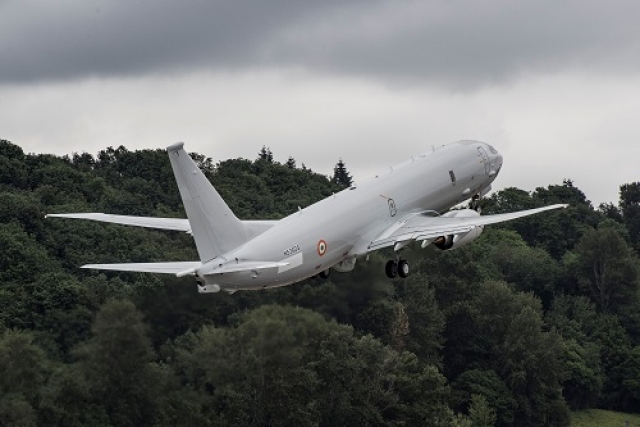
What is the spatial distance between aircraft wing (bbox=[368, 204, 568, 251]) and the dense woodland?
16.1 feet

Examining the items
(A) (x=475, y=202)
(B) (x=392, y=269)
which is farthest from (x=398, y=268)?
(A) (x=475, y=202)

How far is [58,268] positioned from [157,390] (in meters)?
52.8

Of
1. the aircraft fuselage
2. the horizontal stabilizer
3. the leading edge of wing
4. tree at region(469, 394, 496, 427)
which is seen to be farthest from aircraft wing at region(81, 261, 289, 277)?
tree at region(469, 394, 496, 427)

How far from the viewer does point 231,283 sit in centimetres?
8819

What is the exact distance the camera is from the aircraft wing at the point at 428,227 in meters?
96.1

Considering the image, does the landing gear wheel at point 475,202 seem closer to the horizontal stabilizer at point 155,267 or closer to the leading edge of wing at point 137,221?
the leading edge of wing at point 137,221

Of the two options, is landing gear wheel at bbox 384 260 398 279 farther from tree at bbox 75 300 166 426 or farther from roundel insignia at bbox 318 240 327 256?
tree at bbox 75 300 166 426

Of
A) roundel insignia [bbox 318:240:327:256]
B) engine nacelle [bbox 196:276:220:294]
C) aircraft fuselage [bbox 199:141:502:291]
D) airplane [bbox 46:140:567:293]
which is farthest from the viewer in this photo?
roundel insignia [bbox 318:240:327:256]

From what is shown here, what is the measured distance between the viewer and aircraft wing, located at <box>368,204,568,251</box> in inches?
3784

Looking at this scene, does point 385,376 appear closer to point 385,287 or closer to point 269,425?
point 269,425

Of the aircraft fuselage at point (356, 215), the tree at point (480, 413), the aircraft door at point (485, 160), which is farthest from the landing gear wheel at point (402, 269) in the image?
the tree at point (480, 413)

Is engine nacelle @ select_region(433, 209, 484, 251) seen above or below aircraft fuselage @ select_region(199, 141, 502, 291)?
below

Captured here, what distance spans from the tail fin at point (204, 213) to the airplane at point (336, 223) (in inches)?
1.9

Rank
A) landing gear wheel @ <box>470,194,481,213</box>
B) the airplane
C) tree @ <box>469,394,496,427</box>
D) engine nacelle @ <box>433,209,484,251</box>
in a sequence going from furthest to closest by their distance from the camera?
tree @ <box>469,394,496,427</box> → landing gear wheel @ <box>470,194,481,213</box> → engine nacelle @ <box>433,209,484,251</box> → the airplane
